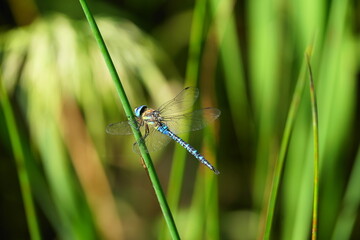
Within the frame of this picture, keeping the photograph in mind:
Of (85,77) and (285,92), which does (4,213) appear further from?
(285,92)

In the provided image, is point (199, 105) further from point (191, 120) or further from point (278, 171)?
point (278, 171)

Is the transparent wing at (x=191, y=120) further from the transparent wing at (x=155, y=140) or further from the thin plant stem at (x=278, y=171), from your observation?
the thin plant stem at (x=278, y=171)

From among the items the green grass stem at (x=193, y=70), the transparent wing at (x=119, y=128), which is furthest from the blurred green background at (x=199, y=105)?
the transparent wing at (x=119, y=128)

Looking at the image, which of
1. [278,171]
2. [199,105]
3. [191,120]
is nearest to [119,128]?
[191,120]

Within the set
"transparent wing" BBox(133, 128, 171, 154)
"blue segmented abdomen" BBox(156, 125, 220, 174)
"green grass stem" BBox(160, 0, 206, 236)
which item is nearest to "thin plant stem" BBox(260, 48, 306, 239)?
"green grass stem" BBox(160, 0, 206, 236)

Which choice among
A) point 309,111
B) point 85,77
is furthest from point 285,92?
point 85,77

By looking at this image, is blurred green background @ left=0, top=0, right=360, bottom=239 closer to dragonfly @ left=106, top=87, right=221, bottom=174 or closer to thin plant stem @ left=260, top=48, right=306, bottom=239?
dragonfly @ left=106, top=87, right=221, bottom=174

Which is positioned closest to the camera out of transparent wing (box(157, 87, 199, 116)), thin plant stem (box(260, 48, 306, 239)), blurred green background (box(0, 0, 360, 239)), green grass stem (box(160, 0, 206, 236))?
thin plant stem (box(260, 48, 306, 239))

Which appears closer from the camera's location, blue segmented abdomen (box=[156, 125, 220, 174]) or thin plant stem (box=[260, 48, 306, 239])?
thin plant stem (box=[260, 48, 306, 239])
